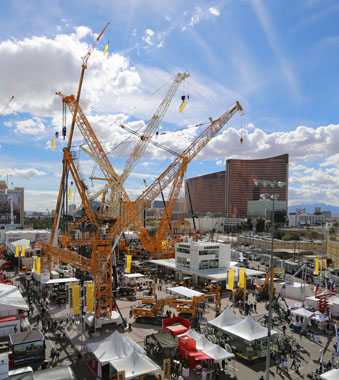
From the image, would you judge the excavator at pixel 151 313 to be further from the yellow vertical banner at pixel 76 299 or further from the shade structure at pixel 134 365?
the shade structure at pixel 134 365

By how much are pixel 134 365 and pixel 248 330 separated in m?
8.48

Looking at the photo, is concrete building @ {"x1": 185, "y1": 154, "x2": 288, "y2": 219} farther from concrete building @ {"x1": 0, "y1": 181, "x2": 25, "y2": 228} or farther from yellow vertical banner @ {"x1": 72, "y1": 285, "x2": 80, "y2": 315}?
yellow vertical banner @ {"x1": 72, "y1": 285, "x2": 80, "y2": 315}

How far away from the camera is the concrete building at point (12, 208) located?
339 ft

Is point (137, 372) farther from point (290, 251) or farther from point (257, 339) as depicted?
point (290, 251)

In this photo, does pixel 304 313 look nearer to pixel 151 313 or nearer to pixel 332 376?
pixel 332 376

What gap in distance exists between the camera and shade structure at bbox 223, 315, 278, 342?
65.6 feet

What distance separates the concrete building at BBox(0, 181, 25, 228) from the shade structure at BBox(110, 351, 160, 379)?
9619 centimetres

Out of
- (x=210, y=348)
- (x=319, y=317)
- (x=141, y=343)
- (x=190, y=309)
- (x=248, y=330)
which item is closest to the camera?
(x=210, y=348)

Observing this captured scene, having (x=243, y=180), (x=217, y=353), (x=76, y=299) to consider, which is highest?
(x=243, y=180)

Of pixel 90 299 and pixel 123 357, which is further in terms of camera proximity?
pixel 90 299

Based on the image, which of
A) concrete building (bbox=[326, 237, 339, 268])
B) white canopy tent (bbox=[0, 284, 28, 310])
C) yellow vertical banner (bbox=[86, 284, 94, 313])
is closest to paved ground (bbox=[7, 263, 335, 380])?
yellow vertical banner (bbox=[86, 284, 94, 313])

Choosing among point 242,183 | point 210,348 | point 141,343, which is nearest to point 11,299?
point 141,343

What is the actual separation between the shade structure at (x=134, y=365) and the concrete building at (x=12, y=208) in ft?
316

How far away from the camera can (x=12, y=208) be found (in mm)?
103188
